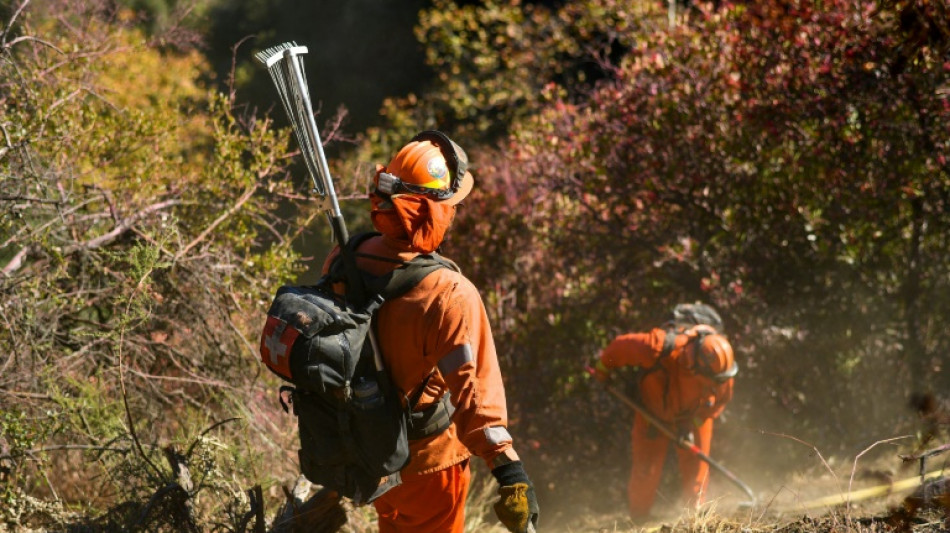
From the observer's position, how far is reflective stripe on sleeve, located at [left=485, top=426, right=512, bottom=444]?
10.0 ft

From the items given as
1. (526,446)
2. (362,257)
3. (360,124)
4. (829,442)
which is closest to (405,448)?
(362,257)

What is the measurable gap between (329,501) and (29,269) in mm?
2044

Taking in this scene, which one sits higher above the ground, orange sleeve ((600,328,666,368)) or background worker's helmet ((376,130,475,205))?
background worker's helmet ((376,130,475,205))

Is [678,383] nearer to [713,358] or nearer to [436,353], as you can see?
[713,358]

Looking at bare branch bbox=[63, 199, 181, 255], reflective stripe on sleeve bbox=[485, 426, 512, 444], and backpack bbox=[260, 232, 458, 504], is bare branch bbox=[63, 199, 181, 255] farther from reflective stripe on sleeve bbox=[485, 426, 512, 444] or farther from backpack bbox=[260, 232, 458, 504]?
reflective stripe on sleeve bbox=[485, 426, 512, 444]

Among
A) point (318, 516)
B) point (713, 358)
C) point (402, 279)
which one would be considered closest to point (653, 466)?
point (713, 358)

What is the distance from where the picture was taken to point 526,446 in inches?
276

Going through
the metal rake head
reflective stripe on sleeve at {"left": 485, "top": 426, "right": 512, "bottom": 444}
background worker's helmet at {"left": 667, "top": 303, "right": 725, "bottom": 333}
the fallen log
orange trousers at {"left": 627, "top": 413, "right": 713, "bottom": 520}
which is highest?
the metal rake head

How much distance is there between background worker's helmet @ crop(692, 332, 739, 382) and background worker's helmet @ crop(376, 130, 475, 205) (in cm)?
263

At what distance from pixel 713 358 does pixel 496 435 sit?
2800 mm

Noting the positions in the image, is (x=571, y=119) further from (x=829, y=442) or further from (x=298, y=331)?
(x=298, y=331)

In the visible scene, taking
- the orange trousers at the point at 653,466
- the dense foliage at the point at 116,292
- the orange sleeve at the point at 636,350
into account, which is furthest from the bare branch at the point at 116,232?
the orange trousers at the point at 653,466

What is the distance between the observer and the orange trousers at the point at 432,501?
3.38 m

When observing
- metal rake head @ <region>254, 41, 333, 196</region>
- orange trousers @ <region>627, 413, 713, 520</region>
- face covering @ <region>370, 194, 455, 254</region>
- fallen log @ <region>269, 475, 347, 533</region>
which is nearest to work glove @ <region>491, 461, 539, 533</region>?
face covering @ <region>370, 194, 455, 254</region>
